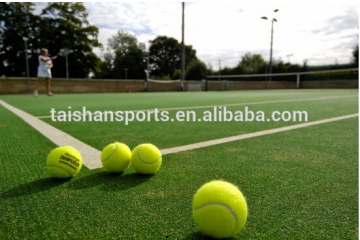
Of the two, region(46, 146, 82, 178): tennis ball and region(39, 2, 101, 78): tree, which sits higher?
region(39, 2, 101, 78): tree

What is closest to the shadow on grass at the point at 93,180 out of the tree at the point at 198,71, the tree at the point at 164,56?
the tree at the point at 198,71

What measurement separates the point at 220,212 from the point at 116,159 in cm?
131

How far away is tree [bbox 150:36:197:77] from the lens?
3253 inches

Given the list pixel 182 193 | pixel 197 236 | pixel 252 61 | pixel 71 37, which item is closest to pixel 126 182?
pixel 182 193

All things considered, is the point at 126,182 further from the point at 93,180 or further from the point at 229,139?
the point at 229,139

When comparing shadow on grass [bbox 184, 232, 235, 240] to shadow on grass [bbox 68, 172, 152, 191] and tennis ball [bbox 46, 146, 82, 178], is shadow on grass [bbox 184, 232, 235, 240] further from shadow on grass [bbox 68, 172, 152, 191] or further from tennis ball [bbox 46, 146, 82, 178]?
tennis ball [bbox 46, 146, 82, 178]

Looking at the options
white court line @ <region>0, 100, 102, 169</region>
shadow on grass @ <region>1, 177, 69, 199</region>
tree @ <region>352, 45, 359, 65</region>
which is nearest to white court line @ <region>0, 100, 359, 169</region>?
white court line @ <region>0, 100, 102, 169</region>

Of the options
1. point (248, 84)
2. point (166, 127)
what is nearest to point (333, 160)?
point (166, 127)

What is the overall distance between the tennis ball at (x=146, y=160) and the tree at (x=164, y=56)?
266 feet

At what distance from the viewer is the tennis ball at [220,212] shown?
1.39 metres

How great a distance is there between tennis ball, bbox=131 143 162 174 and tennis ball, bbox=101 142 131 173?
0.28 feet

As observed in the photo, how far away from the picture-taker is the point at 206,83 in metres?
34.6

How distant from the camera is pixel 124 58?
64875 mm

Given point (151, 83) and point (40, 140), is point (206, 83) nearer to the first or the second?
point (151, 83)
